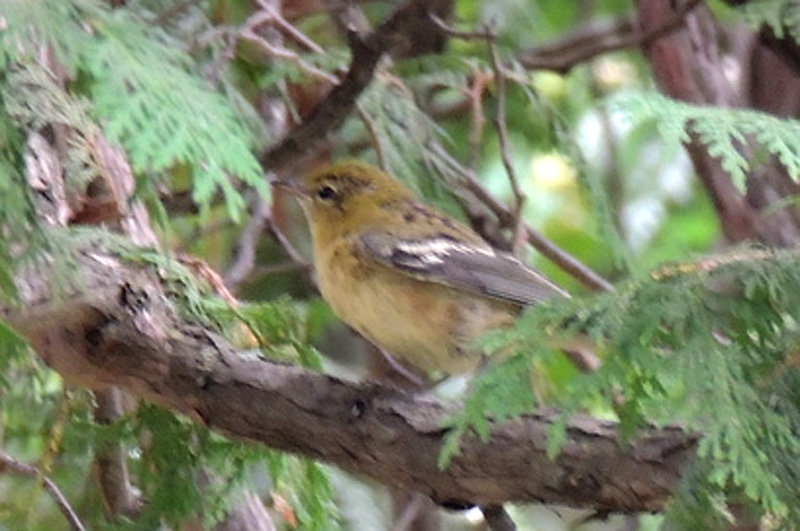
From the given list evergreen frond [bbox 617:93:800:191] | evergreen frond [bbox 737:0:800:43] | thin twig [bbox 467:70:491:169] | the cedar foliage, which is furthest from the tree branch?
evergreen frond [bbox 737:0:800:43]

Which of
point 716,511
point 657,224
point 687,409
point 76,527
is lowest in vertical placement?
point 657,224

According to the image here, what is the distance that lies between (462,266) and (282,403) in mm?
817

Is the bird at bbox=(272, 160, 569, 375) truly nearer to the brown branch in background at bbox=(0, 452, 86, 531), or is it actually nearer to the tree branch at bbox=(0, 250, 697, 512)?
the tree branch at bbox=(0, 250, 697, 512)

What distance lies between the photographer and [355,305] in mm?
2973

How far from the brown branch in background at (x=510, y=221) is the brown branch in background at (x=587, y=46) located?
65cm

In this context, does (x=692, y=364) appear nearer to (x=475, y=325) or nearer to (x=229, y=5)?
(x=475, y=325)

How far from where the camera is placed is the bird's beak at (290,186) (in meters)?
3.41

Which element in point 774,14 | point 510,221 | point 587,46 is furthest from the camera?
point 587,46

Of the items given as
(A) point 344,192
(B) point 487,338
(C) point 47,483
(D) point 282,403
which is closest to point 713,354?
(B) point 487,338

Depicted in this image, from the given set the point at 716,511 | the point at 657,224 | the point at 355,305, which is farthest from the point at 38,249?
the point at 657,224

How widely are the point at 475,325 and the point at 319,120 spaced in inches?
23.2

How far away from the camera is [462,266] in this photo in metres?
3.03

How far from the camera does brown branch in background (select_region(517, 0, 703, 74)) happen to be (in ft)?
12.7

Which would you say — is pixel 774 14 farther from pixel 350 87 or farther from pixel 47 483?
pixel 47 483
